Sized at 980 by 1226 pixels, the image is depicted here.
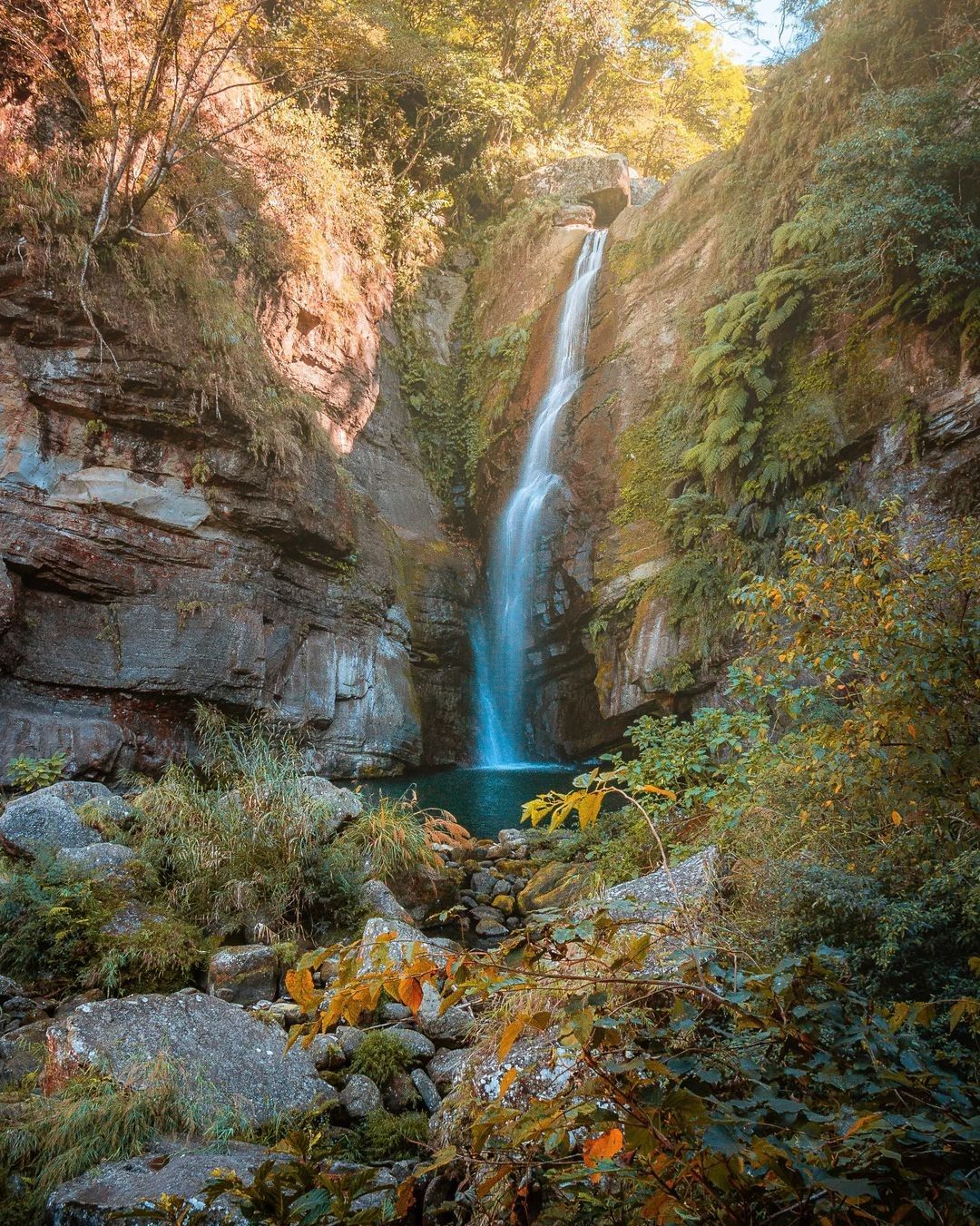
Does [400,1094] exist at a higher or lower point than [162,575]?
lower

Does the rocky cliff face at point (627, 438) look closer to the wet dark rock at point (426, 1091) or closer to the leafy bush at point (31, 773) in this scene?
the wet dark rock at point (426, 1091)

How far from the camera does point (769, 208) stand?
31.8 ft

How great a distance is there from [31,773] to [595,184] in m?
15.6

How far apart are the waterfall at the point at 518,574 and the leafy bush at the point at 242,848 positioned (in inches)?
253

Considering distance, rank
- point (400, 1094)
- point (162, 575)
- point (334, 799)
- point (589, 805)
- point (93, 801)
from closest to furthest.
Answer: point (589, 805) < point (400, 1094) < point (93, 801) < point (334, 799) < point (162, 575)

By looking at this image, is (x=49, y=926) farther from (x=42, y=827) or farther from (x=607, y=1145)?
(x=607, y=1145)

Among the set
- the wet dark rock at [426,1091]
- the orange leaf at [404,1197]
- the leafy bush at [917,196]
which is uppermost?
the leafy bush at [917,196]

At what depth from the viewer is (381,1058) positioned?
3.48 m

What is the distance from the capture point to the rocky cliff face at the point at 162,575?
8148 mm

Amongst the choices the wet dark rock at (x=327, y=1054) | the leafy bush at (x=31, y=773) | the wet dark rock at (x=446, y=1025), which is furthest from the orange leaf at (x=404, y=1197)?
the leafy bush at (x=31, y=773)

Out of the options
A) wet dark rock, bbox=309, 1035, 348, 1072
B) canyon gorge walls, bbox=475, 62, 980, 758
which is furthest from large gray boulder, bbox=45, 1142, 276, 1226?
canyon gorge walls, bbox=475, 62, 980, 758

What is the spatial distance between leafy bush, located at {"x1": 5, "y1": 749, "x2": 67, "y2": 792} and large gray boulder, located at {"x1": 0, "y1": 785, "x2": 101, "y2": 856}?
6.52 ft

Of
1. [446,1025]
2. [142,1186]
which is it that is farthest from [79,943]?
[142,1186]

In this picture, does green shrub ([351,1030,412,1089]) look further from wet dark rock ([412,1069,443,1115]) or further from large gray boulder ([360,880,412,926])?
large gray boulder ([360,880,412,926])
